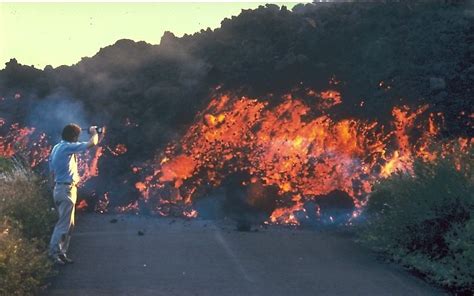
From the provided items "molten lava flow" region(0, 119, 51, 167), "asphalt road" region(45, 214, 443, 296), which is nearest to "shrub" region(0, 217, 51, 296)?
"asphalt road" region(45, 214, 443, 296)

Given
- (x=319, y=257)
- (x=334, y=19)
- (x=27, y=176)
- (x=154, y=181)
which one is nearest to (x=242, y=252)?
(x=319, y=257)

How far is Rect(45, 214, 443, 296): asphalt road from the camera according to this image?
8.70m

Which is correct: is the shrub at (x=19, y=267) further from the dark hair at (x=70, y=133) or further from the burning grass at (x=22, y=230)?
the dark hair at (x=70, y=133)

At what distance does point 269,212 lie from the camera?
17344 millimetres

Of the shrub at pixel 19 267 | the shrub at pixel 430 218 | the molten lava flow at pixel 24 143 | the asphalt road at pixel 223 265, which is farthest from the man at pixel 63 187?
the molten lava flow at pixel 24 143

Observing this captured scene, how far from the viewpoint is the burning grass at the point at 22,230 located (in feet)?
25.5

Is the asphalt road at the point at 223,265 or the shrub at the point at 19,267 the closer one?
the shrub at the point at 19,267

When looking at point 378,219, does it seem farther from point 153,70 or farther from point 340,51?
point 153,70

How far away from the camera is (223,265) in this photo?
33.5 feet

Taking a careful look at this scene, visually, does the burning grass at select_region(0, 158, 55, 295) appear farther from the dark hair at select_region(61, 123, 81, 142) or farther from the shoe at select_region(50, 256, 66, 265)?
the dark hair at select_region(61, 123, 81, 142)

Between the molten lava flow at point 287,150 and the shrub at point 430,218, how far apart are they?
6.03m

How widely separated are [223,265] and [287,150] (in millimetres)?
8161

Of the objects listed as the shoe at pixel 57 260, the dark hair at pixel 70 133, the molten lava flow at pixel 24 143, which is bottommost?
the shoe at pixel 57 260

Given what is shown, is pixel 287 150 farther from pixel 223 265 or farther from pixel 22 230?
pixel 22 230
